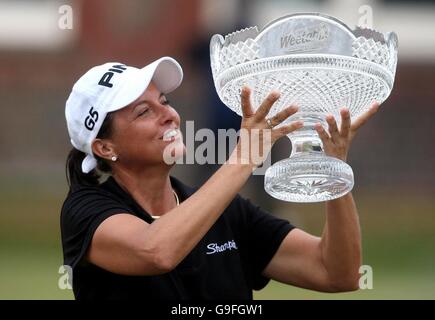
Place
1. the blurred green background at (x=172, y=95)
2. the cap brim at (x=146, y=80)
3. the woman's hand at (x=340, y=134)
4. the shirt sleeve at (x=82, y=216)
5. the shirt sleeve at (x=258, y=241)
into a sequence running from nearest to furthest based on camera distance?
the woman's hand at (x=340, y=134)
the shirt sleeve at (x=82, y=216)
the cap brim at (x=146, y=80)
the shirt sleeve at (x=258, y=241)
the blurred green background at (x=172, y=95)

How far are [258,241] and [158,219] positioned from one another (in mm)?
388

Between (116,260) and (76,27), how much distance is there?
21.3 ft

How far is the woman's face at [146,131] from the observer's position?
7.09ft

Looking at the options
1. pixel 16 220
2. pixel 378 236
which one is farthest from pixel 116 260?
pixel 16 220

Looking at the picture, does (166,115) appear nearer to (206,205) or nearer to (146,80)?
(146,80)

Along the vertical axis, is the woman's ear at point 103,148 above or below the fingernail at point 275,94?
above

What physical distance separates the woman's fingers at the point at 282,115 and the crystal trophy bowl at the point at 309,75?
0.18 ft

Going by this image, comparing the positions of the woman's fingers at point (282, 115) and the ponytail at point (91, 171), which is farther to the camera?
the ponytail at point (91, 171)

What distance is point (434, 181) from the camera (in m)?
7.59

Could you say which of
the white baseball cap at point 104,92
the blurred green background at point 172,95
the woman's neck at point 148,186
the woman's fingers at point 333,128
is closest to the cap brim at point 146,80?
the white baseball cap at point 104,92

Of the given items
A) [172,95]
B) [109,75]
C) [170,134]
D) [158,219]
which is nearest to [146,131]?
[170,134]

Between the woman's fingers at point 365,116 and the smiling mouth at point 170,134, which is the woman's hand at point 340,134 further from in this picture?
the smiling mouth at point 170,134

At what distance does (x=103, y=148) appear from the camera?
2.24 metres

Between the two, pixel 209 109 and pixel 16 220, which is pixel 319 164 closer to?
pixel 209 109
